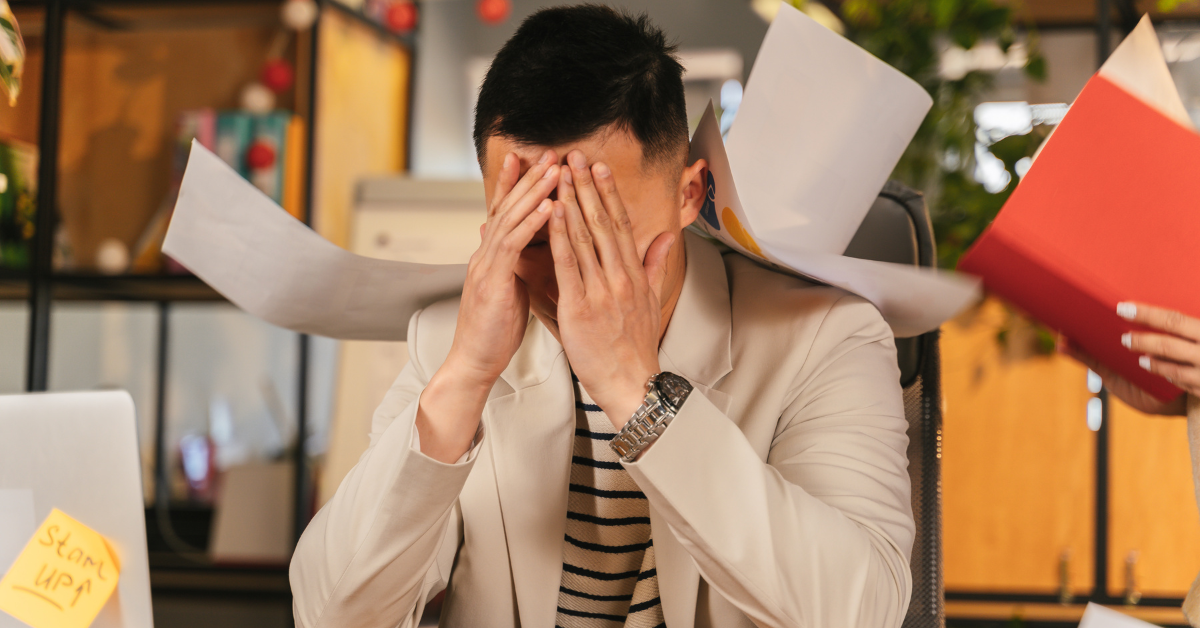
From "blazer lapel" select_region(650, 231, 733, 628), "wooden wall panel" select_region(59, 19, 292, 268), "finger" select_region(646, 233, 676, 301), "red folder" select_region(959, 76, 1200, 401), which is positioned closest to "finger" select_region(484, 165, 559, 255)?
"finger" select_region(646, 233, 676, 301)

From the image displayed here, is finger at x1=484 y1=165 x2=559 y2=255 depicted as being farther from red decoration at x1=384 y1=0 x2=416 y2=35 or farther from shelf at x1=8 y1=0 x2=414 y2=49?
red decoration at x1=384 y1=0 x2=416 y2=35

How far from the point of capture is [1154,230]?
694mm

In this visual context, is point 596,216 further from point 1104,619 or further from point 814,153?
point 1104,619

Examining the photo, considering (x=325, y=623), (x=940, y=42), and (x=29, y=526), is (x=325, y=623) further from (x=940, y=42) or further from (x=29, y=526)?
(x=940, y=42)

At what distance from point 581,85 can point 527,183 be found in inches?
5.0

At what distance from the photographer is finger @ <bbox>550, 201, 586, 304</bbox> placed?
77 cm

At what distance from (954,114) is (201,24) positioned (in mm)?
2051

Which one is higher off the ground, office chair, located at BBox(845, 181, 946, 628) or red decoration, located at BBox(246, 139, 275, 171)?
red decoration, located at BBox(246, 139, 275, 171)

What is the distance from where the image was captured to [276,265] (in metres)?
0.84

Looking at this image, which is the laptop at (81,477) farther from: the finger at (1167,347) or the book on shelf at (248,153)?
the book on shelf at (248,153)

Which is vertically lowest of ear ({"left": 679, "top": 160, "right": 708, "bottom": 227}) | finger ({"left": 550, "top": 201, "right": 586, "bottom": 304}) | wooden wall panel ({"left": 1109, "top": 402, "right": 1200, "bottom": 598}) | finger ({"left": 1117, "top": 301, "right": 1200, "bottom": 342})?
wooden wall panel ({"left": 1109, "top": 402, "right": 1200, "bottom": 598})

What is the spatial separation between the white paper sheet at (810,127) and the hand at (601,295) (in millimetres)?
122

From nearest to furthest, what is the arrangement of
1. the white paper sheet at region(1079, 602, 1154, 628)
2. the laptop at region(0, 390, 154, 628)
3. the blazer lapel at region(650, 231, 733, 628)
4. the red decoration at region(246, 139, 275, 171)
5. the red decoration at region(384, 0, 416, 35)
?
the white paper sheet at region(1079, 602, 1154, 628)
the laptop at region(0, 390, 154, 628)
the blazer lapel at region(650, 231, 733, 628)
the red decoration at region(246, 139, 275, 171)
the red decoration at region(384, 0, 416, 35)

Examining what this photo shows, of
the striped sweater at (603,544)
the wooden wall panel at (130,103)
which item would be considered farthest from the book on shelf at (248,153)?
the striped sweater at (603,544)
